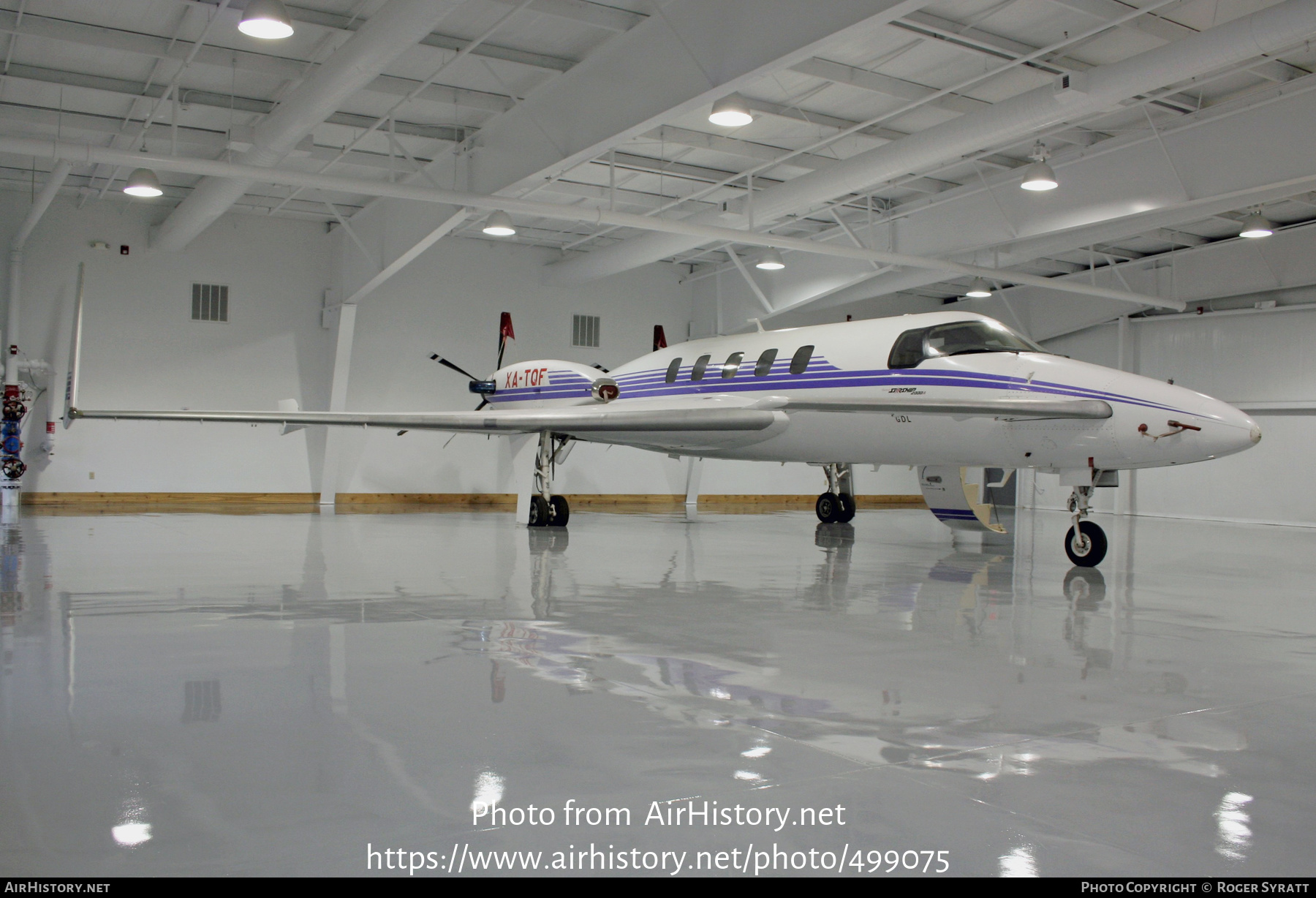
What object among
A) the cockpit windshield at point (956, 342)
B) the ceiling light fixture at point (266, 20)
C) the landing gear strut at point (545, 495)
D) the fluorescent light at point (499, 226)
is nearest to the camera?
the ceiling light fixture at point (266, 20)

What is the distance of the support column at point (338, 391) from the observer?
2253 cm

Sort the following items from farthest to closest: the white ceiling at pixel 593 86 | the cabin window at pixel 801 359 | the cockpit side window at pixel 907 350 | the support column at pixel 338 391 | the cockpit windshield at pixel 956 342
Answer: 1. the support column at pixel 338 391
2. the cabin window at pixel 801 359
3. the white ceiling at pixel 593 86
4. the cockpit side window at pixel 907 350
5. the cockpit windshield at pixel 956 342

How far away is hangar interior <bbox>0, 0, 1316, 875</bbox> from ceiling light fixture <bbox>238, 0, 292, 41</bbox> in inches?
4.5

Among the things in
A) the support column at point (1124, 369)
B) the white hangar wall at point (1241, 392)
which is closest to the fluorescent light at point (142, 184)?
the support column at point (1124, 369)

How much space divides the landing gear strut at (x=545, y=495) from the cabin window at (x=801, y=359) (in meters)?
4.39

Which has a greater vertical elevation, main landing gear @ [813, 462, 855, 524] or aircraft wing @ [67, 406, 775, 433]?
aircraft wing @ [67, 406, 775, 433]

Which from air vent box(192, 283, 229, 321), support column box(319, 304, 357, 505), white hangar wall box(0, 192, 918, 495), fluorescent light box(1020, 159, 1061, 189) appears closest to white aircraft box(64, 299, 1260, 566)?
fluorescent light box(1020, 159, 1061, 189)

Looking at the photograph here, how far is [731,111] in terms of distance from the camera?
471 inches

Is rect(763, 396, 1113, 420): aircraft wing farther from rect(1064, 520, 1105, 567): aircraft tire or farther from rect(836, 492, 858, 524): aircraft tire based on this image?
rect(836, 492, 858, 524): aircraft tire

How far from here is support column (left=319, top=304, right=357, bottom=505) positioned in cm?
2253

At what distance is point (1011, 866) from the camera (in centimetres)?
269

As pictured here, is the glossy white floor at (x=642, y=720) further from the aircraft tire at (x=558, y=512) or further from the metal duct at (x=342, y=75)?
the aircraft tire at (x=558, y=512)

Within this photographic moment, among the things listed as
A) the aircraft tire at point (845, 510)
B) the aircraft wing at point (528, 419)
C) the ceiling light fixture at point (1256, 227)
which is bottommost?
the aircraft tire at point (845, 510)
